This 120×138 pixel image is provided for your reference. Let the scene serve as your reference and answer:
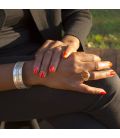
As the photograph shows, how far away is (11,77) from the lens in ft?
4.76

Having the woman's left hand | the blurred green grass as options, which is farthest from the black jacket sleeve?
the blurred green grass

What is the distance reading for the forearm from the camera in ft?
4.71

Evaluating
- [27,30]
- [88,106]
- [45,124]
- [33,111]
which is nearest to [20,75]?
[33,111]

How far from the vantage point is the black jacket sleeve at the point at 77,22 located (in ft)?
5.78

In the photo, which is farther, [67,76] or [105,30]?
[105,30]

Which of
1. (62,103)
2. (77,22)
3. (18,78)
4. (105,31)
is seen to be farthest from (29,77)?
(105,31)

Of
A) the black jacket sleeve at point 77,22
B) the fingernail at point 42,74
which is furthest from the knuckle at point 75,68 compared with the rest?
the black jacket sleeve at point 77,22

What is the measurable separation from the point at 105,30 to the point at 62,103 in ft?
9.55

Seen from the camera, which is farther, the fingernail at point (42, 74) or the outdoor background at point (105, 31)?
the outdoor background at point (105, 31)

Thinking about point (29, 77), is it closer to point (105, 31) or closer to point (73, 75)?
point (73, 75)

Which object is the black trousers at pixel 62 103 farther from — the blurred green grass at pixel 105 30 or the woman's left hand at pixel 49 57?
the blurred green grass at pixel 105 30

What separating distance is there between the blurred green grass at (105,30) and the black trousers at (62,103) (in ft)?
7.01

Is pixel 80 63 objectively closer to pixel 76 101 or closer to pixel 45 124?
pixel 76 101

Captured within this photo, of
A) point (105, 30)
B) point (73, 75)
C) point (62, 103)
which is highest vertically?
point (73, 75)
